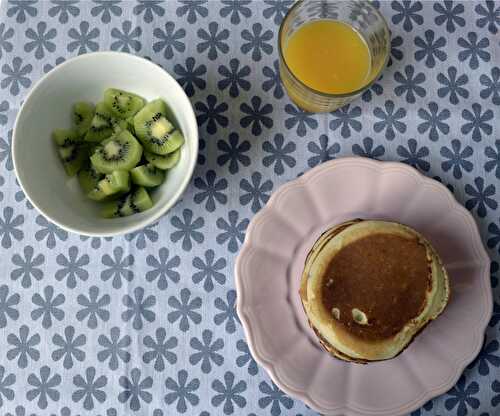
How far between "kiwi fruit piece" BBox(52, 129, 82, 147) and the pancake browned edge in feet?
1.90

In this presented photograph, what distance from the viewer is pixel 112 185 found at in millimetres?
1031

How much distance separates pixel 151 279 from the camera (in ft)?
3.74

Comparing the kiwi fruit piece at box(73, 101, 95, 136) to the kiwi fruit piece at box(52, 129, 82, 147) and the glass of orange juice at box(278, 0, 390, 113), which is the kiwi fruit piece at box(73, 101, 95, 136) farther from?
the glass of orange juice at box(278, 0, 390, 113)

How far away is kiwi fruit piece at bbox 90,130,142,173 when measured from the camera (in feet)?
3.40

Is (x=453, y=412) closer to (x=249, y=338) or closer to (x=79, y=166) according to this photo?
(x=249, y=338)

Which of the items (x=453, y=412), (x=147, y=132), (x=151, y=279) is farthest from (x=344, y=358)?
(x=147, y=132)

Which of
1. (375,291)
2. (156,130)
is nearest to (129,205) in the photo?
(156,130)

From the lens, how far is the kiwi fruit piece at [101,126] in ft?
3.57

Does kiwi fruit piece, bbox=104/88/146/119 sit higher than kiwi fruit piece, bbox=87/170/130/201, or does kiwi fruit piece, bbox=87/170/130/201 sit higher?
kiwi fruit piece, bbox=104/88/146/119

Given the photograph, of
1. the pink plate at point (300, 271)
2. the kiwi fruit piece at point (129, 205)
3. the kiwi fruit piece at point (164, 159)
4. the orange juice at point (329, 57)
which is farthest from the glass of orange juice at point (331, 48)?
the kiwi fruit piece at point (129, 205)

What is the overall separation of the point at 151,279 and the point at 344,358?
45 centimetres

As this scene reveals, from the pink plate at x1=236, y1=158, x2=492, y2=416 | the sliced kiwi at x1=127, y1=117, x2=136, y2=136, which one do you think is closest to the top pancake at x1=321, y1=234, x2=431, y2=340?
the pink plate at x1=236, y1=158, x2=492, y2=416

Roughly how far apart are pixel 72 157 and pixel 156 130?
201 millimetres

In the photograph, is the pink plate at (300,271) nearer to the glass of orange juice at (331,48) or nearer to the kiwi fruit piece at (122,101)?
the glass of orange juice at (331,48)
